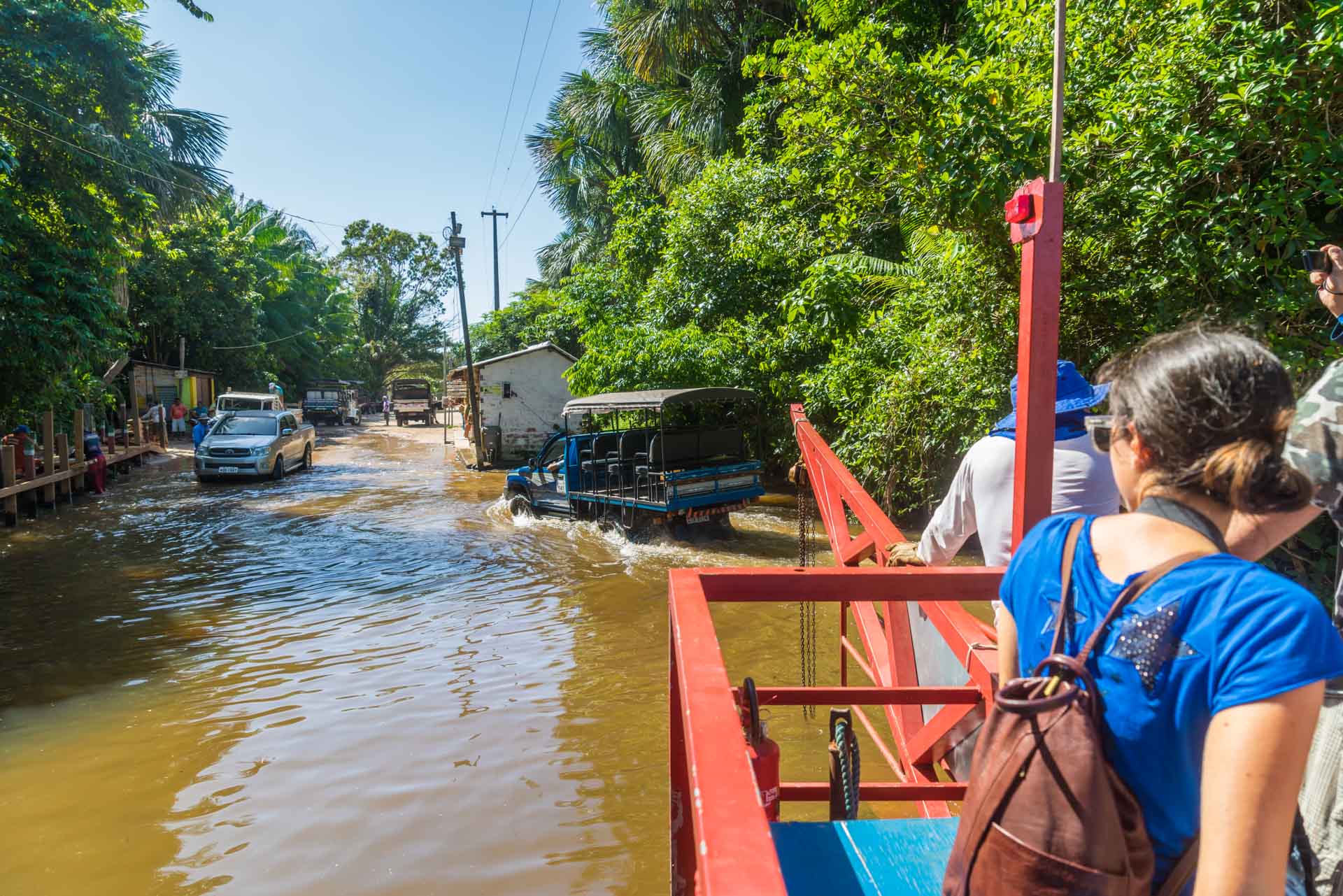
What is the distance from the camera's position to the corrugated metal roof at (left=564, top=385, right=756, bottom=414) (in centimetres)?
1127

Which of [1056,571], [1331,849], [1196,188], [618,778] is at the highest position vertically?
[1196,188]

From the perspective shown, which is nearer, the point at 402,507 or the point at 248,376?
the point at 402,507

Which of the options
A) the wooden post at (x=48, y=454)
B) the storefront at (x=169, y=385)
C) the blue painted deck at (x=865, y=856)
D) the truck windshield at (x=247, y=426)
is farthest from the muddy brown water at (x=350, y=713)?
the storefront at (x=169, y=385)

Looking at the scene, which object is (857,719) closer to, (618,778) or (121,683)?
(618,778)

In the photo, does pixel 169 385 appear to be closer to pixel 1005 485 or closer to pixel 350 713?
pixel 350 713

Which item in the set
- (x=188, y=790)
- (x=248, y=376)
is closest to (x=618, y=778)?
(x=188, y=790)

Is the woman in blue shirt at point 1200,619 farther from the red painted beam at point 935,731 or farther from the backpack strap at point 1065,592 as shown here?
the red painted beam at point 935,731

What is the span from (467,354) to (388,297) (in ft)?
130

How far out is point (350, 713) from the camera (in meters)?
5.55

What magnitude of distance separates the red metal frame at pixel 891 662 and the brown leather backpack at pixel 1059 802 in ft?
1.10

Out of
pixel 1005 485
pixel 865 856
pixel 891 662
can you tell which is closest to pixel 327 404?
pixel 891 662

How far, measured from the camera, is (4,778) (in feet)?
15.3

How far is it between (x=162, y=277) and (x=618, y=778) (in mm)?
29404

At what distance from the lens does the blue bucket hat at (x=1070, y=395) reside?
9.05 feet
